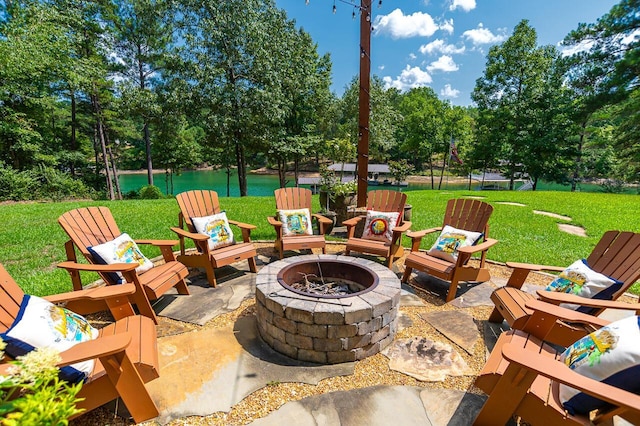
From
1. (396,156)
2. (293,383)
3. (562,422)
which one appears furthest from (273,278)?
(396,156)

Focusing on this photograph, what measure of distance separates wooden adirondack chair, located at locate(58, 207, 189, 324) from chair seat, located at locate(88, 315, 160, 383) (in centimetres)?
47

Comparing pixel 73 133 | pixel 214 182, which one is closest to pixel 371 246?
pixel 73 133

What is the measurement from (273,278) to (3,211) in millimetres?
7918

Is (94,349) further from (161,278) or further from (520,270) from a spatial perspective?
(520,270)

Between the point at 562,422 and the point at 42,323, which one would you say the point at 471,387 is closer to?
the point at 562,422

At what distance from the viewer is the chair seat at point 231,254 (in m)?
3.17

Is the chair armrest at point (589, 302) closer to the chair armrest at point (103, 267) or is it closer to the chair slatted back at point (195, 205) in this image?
the chair armrest at point (103, 267)

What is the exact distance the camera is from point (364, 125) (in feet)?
13.7

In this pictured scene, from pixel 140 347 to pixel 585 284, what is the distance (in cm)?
306

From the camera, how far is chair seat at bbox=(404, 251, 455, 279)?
2934mm

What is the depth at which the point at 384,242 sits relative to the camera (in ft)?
12.2

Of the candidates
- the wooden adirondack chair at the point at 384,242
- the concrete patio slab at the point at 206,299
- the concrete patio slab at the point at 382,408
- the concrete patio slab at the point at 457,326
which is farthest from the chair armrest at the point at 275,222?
the concrete patio slab at the point at 382,408

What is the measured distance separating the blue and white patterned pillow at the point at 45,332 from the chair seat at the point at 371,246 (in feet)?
8.73

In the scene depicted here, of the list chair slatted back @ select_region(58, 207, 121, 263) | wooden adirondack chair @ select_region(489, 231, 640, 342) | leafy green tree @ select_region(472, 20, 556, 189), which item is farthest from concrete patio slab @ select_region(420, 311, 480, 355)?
leafy green tree @ select_region(472, 20, 556, 189)
